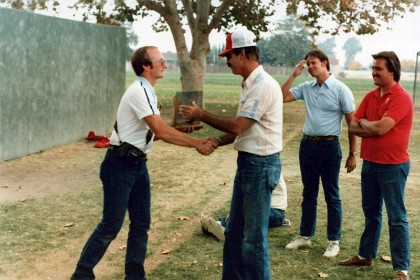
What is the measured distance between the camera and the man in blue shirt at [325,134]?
6.22 meters

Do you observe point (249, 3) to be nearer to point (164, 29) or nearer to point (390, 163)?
point (164, 29)

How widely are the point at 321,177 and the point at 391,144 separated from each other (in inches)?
40.7

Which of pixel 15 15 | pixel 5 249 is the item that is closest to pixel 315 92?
pixel 5 249

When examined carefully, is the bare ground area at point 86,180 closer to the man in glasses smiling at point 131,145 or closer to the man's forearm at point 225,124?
the man in glasses smiling at point 131,145

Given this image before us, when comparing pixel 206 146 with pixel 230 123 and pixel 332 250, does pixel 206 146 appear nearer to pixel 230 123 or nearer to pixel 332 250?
pixel 230 123

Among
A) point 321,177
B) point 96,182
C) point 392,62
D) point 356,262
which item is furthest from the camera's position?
point 96,182

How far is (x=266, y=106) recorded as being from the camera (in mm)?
4574

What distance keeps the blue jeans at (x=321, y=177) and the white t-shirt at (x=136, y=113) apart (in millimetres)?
2022

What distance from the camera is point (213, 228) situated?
683 centimetres

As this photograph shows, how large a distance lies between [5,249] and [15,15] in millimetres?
6712

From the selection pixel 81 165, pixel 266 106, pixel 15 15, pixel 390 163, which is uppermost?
pixel 15 15

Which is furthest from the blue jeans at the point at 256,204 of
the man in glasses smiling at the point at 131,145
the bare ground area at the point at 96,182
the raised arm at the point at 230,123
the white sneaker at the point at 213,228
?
the white sneaker at the point at 213,228

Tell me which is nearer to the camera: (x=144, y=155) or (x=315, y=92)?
(x=144, y=155)

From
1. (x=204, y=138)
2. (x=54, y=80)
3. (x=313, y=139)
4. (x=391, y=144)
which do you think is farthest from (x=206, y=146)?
(x=54, y=80)
